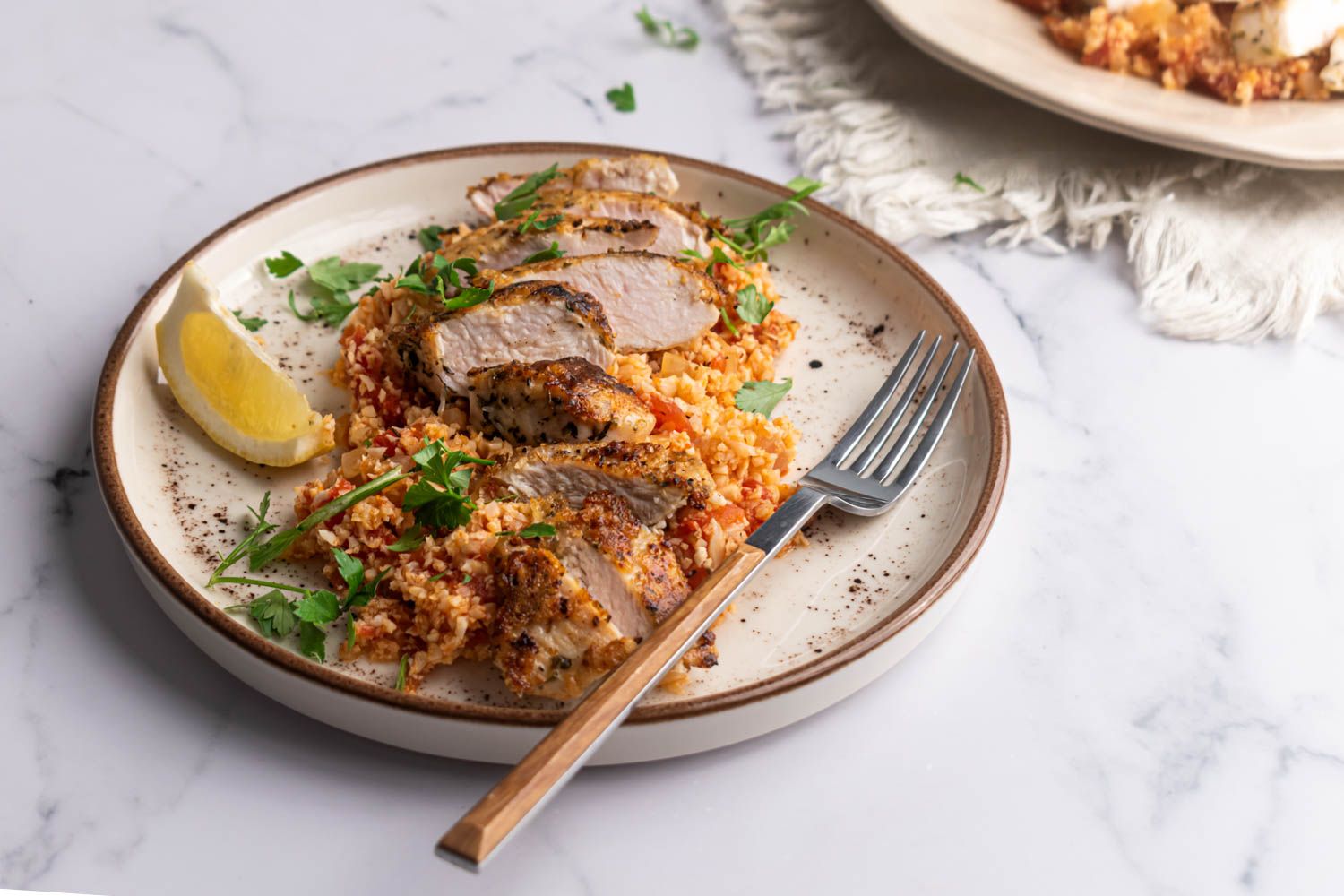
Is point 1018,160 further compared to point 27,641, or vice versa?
point 1018,160

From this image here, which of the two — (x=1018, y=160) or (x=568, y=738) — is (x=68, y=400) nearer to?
(x=568, y=738)

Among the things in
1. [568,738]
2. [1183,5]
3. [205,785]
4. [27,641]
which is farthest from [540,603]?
[1183,5]

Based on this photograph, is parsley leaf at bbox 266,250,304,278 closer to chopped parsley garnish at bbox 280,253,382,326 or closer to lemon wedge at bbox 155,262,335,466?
chopped parsley garnish at bbox 280,253,382,326

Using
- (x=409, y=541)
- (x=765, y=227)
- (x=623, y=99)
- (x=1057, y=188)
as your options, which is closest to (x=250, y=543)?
(x=409, y=541)

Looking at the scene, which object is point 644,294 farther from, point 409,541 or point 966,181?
point 966,181

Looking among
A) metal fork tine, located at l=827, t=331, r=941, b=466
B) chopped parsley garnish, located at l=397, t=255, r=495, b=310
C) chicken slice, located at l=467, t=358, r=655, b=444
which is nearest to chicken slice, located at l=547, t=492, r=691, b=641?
chicken slice, located at l=467, t=358, r=655, b=444

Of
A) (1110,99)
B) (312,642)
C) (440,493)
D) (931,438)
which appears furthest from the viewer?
(1110,99)

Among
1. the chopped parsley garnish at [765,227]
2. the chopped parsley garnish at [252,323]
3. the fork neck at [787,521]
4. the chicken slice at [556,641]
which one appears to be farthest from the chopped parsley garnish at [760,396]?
the chopped parsley garnish at [252,323]
